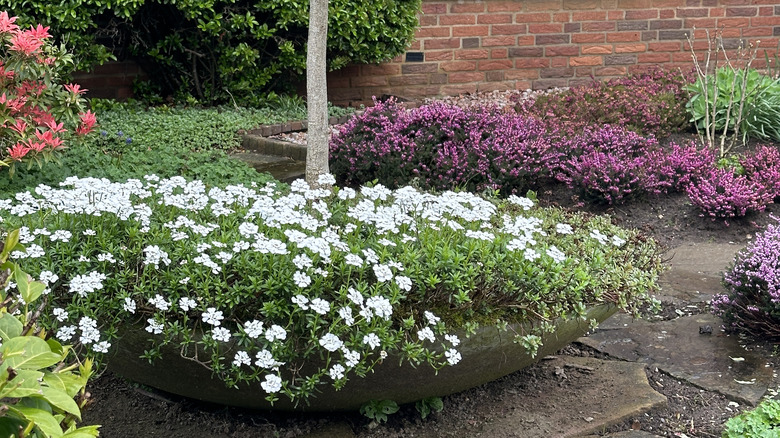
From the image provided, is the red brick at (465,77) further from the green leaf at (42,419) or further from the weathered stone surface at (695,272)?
the green leaf at (42,419)

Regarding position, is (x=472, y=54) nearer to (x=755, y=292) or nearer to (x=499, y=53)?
(x=499, y=53)

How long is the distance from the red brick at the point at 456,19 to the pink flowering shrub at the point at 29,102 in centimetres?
561

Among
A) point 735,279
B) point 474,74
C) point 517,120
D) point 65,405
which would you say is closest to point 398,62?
point 474,74

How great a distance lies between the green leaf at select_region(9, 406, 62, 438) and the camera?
63.7 inches

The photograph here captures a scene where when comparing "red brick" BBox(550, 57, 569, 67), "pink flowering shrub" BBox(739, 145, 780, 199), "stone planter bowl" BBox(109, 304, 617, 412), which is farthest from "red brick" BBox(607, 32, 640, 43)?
"stone planter bowl" BBox(109, 304, 617, 412)

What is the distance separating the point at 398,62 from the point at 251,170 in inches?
175

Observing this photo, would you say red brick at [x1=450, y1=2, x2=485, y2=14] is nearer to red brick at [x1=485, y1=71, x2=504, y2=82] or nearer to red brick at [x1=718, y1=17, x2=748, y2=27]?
red brick at [x1=485, y1=71, x2=504, y2=82]

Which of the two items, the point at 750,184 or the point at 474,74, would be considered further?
the point at 474,74

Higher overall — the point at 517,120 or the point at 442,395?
the point at 517,120

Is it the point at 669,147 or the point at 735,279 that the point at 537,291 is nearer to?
the point at 735,279

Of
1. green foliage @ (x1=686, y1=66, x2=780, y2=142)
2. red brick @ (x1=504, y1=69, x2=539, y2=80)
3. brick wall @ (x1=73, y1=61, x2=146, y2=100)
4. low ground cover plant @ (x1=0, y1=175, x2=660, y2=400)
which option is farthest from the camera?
red brick @ (x1=504, y1=69, x2=539, y2=80)

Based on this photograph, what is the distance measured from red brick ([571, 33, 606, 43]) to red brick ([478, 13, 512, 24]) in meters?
0.89

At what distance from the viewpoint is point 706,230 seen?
19.5 feet

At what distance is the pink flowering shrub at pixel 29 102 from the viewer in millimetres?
4855
